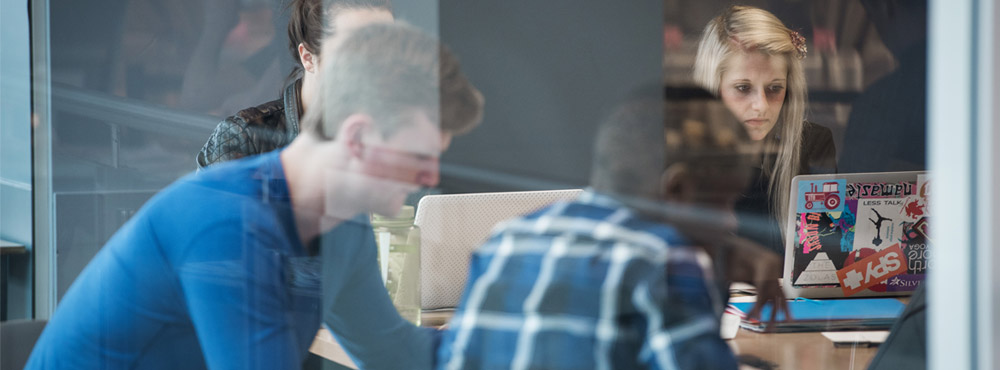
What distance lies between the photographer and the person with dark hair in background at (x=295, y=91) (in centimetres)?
116

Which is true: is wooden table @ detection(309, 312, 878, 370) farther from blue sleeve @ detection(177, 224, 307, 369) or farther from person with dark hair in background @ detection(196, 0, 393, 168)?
person with dark hair in background @ detection(196, 0, 393, 168)

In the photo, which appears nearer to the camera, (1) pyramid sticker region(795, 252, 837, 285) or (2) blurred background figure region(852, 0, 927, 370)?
(2) blurred background figure region(852, 0, 927, 370)

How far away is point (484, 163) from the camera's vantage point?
1.08 metres

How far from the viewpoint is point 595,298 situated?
933 mm

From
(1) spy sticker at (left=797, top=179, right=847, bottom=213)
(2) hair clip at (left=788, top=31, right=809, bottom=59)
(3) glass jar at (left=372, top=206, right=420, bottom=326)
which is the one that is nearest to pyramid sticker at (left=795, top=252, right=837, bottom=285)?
(1) spy sticker at (left=797, top=179, right=847, bottom=213)

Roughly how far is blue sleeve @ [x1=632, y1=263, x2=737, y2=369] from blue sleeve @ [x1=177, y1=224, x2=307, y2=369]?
1.67ft

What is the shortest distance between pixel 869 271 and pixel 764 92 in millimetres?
599

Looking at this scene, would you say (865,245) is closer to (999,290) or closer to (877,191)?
(877,191)

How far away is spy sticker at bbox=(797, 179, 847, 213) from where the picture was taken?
1.49 metres

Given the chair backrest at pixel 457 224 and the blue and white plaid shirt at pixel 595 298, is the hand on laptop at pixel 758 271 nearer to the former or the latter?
the blue and white plaid shirt at pixel 595 298

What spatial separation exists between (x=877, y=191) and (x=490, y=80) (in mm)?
799

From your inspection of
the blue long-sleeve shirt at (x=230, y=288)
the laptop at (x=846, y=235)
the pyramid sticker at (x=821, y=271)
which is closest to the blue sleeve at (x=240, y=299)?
the blue long-sleeve shirt at (x=230, y=288)

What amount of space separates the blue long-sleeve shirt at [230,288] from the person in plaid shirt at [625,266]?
0.19 m

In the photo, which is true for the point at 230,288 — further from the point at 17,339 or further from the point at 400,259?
the point at 17,339
